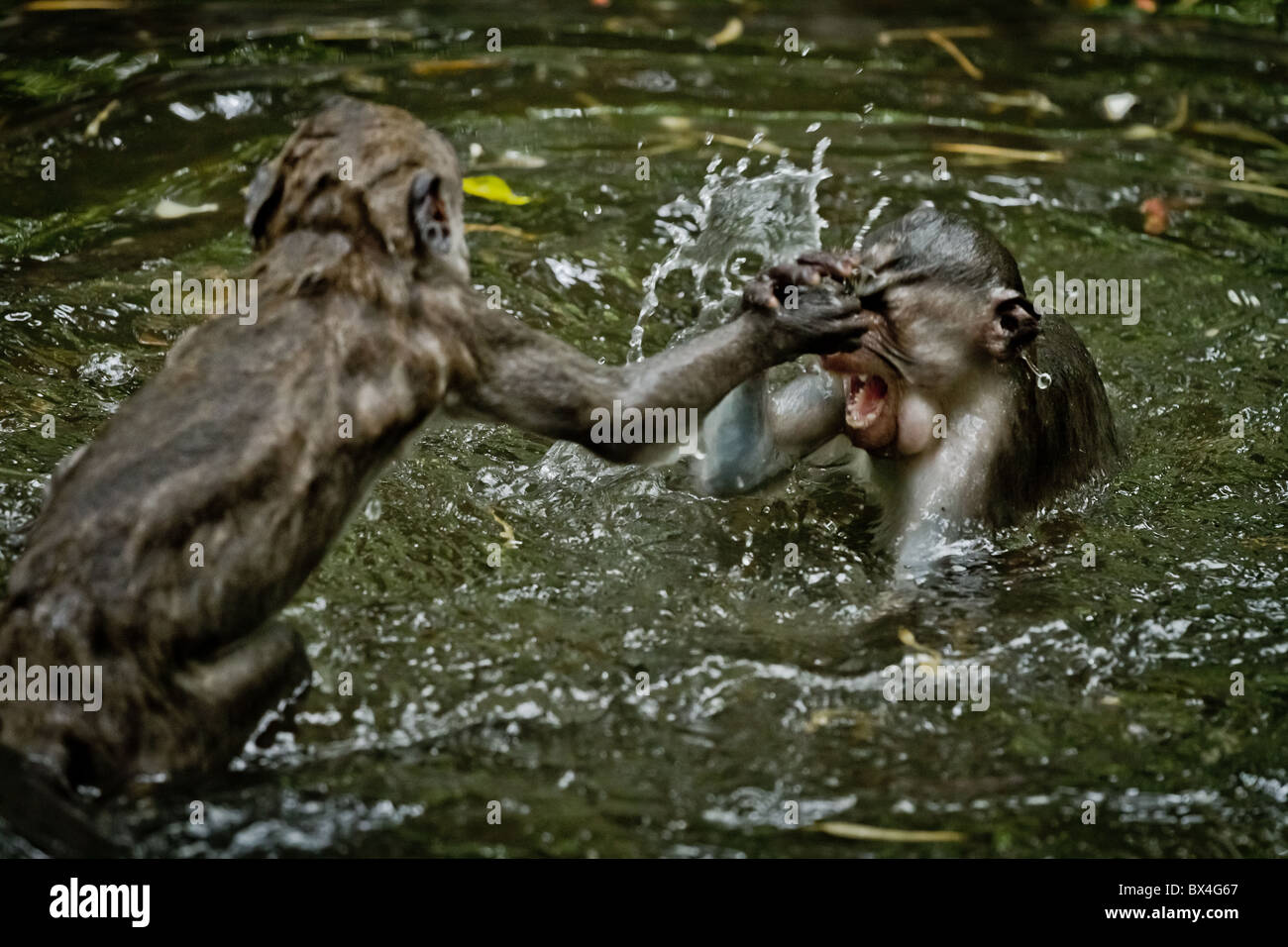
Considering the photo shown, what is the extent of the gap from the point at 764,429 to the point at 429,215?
1.85 meters

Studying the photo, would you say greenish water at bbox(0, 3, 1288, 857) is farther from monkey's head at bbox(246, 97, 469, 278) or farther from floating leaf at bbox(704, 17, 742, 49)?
monkey's head at bbox(246, 97, 469, 278)

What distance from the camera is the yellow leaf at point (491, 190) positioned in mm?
9336

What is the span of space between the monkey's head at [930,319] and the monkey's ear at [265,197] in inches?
86.3

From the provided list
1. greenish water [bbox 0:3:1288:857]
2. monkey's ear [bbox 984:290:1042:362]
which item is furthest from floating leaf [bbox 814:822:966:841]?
monkey's ear [bbox 984:290:1042:362]

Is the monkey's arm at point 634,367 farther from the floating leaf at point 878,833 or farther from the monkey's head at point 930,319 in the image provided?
the floating leaf at point 878,833

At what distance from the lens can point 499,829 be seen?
468 cm

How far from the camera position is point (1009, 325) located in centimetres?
613

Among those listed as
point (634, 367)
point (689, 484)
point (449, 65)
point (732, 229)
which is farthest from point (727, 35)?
point (634, 367)

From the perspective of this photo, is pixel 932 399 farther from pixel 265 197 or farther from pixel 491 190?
pixel 491 190

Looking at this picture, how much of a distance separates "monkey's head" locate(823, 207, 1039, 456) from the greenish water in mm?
614

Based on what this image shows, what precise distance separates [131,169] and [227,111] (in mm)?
911

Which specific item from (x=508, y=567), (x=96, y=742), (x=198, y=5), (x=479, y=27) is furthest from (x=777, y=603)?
(x=198, y=5)

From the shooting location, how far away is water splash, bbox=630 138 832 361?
26.9 feet
